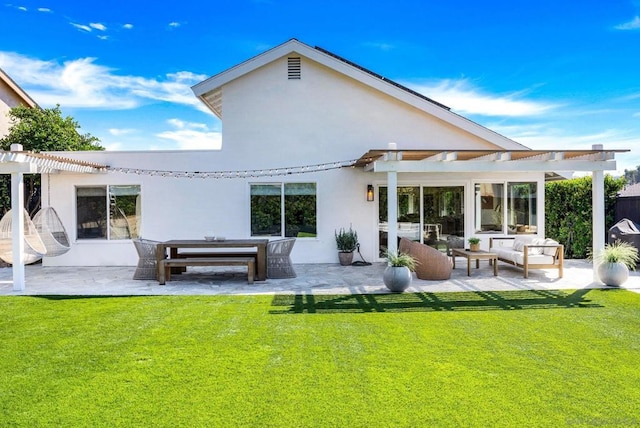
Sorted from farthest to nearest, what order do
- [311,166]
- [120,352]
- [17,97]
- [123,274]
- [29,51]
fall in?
1. [17,97]
2. [29,51]
3. [311,166]
4. [123,274]
5. [120,352]

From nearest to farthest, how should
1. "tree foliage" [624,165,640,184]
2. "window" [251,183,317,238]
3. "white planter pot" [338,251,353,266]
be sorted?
1. "white planter pot" [338,251,353,266]
2. "window" [251,183,317,238]
3. "tree foliage" [624,165,640,184]

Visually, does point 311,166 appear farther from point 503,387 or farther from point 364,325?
point 503,387

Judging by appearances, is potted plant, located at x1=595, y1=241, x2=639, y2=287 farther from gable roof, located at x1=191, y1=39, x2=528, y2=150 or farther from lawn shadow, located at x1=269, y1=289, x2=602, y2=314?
gable roof, located at x1=191, y1=39, x2=528, y2=150

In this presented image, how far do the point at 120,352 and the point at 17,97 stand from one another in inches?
709

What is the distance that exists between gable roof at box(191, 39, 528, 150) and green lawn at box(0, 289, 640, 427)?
603 centimetres

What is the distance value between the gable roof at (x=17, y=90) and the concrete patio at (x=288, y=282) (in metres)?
9.43

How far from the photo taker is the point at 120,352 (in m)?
4.92

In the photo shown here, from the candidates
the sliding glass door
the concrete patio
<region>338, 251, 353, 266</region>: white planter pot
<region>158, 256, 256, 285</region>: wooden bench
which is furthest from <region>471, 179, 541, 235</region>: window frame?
<region>158, 256, 256, 285</region>: wooden bench

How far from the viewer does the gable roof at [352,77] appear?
38.9 feet

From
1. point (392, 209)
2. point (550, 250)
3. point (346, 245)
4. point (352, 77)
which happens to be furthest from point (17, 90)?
point (550, 250)

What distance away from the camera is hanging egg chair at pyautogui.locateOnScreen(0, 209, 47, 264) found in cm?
926

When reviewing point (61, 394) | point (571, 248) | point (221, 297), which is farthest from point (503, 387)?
point (571, 248)

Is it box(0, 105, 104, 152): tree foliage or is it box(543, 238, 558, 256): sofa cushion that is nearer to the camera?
box(543, 238, 558, 256): sofa cushion

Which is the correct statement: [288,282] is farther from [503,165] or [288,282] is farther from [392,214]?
[503,165]
